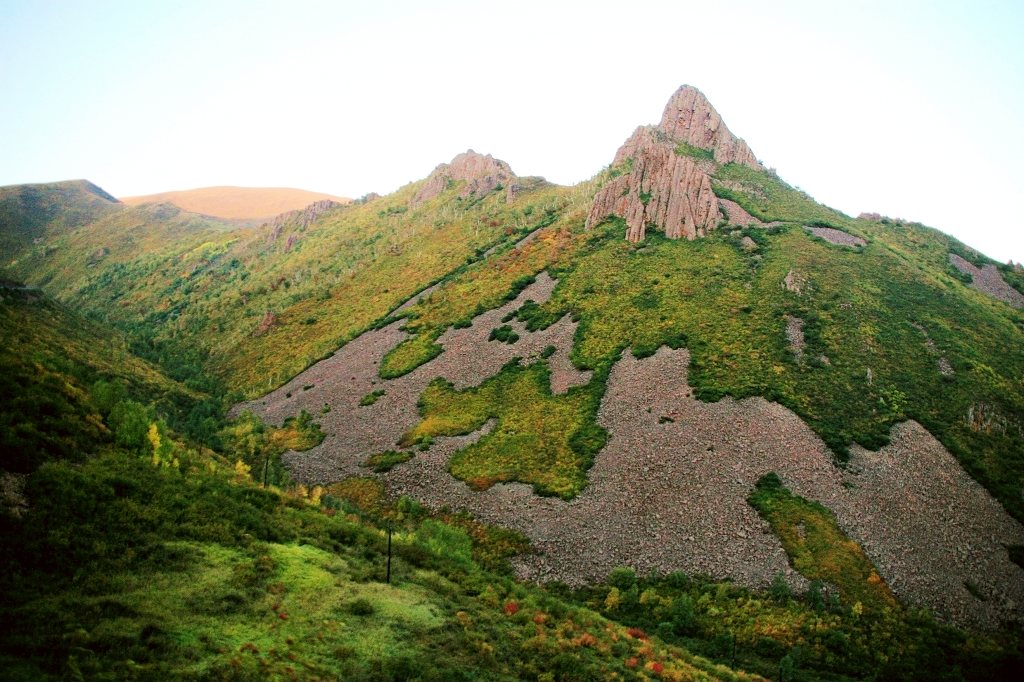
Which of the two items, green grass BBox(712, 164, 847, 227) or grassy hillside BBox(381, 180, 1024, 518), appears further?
green grass BBox(712, 164, 847, 227)

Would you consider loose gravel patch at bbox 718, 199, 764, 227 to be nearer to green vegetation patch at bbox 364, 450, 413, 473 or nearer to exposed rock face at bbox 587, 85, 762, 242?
exposed rock face at bbox 587, 85, 762, 242

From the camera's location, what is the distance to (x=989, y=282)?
8375 cm

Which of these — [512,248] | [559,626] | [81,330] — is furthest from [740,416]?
[81,330]

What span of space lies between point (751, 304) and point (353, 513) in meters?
45.2

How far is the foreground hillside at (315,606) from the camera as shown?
1717 cm

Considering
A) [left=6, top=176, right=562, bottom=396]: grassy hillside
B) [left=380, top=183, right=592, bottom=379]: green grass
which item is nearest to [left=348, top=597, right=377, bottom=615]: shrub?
[left=380, top=183, right=592, bottom=379]: green grass

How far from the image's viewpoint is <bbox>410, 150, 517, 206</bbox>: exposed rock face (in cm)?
13438

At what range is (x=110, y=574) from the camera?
776 inches

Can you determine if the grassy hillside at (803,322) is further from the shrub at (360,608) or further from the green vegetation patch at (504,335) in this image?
the shrub at (360,608)

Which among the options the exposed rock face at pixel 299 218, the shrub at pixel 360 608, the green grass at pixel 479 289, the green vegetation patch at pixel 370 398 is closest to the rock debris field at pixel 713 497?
the green vegetation patch at pixel 370 398

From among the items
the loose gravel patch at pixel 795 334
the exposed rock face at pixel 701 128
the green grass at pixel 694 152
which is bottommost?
the loose gravel patch at pixel 795 334

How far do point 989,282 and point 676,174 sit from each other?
45980 mm

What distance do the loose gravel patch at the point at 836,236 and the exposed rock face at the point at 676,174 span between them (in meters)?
13.2

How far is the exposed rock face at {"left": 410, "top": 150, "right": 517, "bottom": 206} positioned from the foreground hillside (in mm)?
Result: 105677
